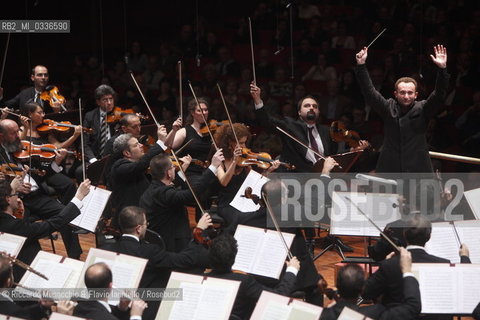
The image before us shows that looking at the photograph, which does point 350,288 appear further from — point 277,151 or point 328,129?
point 277,151

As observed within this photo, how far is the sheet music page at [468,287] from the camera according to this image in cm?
419

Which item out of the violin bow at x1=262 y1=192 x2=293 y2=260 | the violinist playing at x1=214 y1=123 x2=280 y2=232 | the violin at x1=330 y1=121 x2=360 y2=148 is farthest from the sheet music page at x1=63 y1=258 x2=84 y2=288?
the violin at x1=330 y1=121 x2=360 y2=148

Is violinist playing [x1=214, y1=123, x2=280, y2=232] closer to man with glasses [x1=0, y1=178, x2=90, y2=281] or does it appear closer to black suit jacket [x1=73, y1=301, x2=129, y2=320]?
man with glasses [x1=0, y1=178, x2=90, y2=281]


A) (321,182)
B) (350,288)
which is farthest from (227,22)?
(350,288)

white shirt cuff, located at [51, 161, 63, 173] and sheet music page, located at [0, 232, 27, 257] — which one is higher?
white shirt cuff, located at [51, 161, 63, 173]

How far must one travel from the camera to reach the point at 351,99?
29.0 ft

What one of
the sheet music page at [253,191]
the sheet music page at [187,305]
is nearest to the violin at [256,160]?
the sheet music page at [253,191]

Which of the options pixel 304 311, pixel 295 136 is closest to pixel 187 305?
pixel 304 311

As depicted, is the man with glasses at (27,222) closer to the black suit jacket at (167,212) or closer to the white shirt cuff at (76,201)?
the white shirt cuff at (76,201)

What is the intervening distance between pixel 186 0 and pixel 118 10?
109 centimetres

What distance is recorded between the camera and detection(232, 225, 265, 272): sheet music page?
185 inches

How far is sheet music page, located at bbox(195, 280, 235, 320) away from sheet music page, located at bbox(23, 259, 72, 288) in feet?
3.03

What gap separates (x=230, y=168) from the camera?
225 inches

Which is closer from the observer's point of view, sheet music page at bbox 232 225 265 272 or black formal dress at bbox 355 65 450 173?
sheet music page at bbox 232 225 265 272
